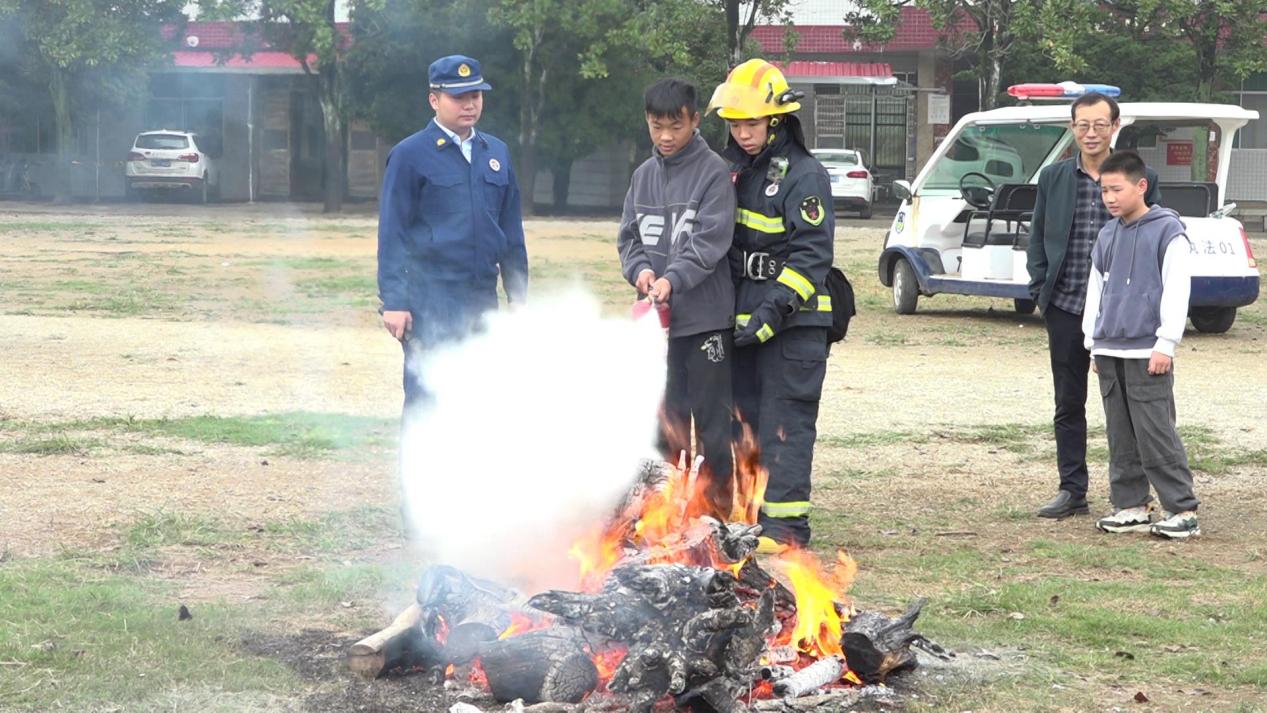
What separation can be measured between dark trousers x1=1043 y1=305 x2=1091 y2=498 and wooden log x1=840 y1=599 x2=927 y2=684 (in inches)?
114

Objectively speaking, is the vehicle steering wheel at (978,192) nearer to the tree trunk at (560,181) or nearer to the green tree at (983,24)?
the green tree at (983,24)

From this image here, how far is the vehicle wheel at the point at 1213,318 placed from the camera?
608 inches

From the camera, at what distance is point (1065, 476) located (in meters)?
7.51

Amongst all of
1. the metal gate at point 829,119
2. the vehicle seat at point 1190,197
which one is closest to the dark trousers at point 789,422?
the vehicle seat at point 1190,197

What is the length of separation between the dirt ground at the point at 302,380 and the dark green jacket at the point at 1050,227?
1.10 meters

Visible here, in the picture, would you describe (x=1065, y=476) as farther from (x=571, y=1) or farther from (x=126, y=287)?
(x=571, y=1)

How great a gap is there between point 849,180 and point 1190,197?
2121cm

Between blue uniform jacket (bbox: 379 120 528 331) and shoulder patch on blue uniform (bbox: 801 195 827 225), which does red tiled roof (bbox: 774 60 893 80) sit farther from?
shoulder patch on blue uniform (bbox: 801 195 827 225)

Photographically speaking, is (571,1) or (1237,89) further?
(1237,89)

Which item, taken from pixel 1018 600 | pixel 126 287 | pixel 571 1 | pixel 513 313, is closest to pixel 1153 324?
pixel 1018 600

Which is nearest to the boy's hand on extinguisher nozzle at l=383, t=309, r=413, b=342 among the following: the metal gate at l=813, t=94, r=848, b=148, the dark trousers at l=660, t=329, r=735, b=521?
the dark trousers at l=660, t=329, r=735, b=521

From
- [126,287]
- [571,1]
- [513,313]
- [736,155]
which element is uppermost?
[571,1]

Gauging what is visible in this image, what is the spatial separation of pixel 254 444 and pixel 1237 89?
3422cm

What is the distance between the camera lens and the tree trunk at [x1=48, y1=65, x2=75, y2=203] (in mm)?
12064
